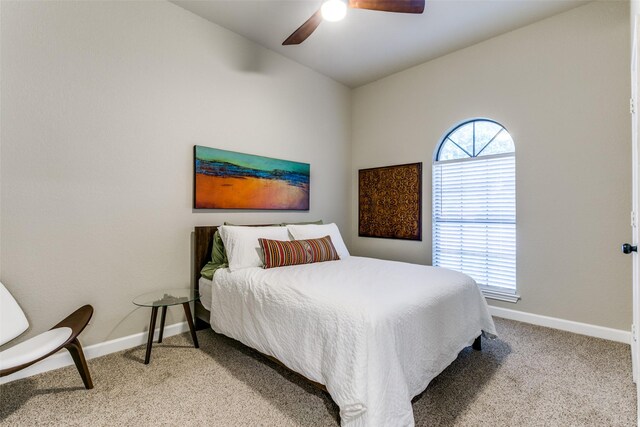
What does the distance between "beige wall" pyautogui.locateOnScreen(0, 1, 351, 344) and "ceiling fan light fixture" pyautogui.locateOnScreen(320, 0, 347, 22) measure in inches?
57.1

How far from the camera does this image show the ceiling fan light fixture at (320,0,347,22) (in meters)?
2.06

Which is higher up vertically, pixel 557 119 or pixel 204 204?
pixel 557 119

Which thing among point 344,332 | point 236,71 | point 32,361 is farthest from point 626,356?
point 236,71

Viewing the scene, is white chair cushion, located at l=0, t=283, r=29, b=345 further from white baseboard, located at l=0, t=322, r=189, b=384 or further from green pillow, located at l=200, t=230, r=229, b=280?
green pillow, located at l=200, t=230, r=229, b=280

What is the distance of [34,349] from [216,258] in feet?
4.48

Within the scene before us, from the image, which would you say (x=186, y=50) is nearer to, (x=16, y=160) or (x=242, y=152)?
(x=242, y=152)

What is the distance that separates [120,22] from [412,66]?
319cm

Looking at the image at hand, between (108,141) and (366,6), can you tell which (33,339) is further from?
(366,6)

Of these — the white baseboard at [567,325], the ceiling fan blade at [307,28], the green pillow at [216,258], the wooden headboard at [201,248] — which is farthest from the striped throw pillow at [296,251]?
the white baseboard at [567,325]

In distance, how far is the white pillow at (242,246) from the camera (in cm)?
263

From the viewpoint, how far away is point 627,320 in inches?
101

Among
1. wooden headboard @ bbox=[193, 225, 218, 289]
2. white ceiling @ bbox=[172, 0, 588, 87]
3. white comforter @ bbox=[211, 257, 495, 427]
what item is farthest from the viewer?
wooden headboard @ bbox=[193, 225, 218, 289]

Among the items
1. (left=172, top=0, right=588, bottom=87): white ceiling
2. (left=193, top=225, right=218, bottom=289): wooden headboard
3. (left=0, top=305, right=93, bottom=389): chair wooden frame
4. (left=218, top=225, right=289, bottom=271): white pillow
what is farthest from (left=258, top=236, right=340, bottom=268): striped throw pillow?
(left=172, top=0, right=588, bottom=87): white ceiling

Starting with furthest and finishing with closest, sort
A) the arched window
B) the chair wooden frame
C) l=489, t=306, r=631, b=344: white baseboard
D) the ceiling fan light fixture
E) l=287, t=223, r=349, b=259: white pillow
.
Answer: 1. the arched window
2. l=287, t=223, r=349, b=259: white pillow
3. l=489, t=306, r=631, b=344: white baseboard
4. the ceiling fan light fixture
5. the chair wooden frame
